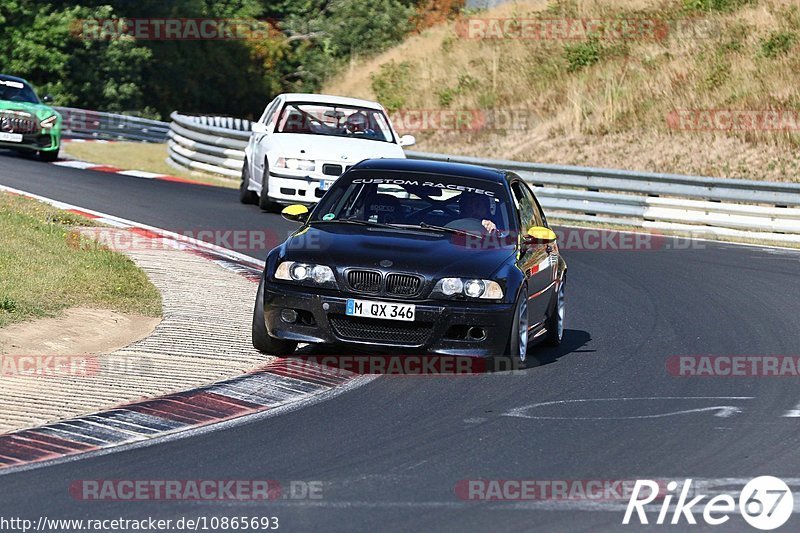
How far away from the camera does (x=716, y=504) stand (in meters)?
6.79

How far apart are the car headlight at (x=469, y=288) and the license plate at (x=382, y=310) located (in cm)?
23

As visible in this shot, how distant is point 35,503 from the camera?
21.2 feet

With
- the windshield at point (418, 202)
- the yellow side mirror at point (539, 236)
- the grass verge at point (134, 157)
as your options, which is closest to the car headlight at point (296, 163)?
the grass verge at point (134, 157)

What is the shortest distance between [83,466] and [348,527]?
1.68m

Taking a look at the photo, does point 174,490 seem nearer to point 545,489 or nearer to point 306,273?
point 545,489

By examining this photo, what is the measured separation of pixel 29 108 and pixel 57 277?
619 inches

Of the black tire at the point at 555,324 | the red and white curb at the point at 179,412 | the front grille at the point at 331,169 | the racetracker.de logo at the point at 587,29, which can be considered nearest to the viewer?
the red and white curb at the point at 179,412

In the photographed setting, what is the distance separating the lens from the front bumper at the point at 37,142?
2745 cm

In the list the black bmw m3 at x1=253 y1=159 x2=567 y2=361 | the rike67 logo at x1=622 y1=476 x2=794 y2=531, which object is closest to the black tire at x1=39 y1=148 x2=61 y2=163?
the black bmw m3 at x1=253 y1=159 x2=567 y2=361

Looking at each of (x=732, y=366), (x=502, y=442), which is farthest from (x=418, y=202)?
(x=502, y=442)

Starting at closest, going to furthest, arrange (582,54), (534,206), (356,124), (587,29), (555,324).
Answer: (555,324) → (534,206) → (356,124) → (582,54) → (587,29)

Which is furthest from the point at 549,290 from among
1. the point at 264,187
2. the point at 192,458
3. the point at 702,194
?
the point at 702,194

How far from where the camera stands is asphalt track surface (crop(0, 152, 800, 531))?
6496 millimetres

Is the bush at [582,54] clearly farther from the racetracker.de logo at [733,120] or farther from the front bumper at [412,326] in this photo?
the front bumper at [412,326]
